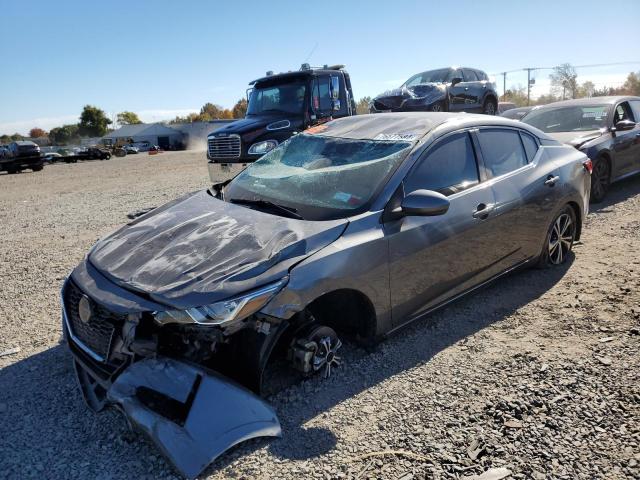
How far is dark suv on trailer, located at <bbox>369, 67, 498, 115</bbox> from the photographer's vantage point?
11.8 m

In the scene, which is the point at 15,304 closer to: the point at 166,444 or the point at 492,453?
the point at 166,444

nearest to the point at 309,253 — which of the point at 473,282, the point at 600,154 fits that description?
the point at 473,282

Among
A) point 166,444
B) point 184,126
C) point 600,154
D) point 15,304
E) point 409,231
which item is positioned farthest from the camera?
point 184,126

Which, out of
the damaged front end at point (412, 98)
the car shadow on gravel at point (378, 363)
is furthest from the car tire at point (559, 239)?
the damaged front end at point (412, 98)

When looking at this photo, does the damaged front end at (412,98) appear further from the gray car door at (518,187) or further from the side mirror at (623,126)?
the gray car door at (518,187)

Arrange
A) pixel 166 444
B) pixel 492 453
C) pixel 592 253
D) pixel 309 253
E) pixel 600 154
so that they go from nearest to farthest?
1. pixel 166 444
2. pixel 492 453
3. pixel 309 253
4. pixel 592 253
5. pixel 600 154

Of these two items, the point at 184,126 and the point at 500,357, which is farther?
the point at 184,126

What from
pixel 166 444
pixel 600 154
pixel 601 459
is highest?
pixel 600 154

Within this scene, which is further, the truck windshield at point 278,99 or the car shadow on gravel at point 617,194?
the truck windshield at point 278,99

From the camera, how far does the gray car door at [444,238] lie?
3.35 m

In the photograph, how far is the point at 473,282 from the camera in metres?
3.96

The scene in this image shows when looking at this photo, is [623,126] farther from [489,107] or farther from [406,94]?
[489,107]

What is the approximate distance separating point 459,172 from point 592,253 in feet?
8.42

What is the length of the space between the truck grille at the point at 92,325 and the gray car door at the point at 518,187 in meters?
2.95
